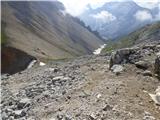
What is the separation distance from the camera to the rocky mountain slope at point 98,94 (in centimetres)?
2075

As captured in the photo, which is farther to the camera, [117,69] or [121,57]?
[121,57]

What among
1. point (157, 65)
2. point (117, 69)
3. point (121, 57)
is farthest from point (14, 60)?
point (157, 65)

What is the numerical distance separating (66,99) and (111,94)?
2.78 meters

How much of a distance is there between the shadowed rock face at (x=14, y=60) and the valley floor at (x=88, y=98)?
75.2 metres

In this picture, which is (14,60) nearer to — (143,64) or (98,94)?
(143,64)

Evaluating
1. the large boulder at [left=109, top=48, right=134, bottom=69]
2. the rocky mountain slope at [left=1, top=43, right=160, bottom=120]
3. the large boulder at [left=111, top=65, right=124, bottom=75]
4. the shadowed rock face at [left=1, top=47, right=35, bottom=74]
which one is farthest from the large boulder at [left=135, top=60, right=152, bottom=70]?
the shadowed rock face at [left=1, top=47, right=35, bottom=74]

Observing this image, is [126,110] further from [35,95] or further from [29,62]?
[29,62]

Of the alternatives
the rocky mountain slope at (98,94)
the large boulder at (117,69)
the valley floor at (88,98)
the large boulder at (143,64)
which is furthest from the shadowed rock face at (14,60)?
the large boulder at (143,64)

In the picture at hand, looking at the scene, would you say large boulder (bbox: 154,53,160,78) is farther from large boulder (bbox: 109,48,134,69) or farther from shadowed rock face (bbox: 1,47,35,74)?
shadowed rock face (bbox: 1,47,35,74)

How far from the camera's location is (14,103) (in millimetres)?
26172

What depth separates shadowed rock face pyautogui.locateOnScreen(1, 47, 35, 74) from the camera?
105 metres

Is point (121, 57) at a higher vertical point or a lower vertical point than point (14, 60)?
lower

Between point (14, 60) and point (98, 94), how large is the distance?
3451 inches

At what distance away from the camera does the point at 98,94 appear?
75.9 ft
